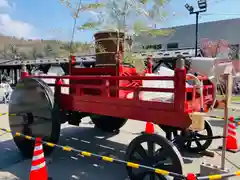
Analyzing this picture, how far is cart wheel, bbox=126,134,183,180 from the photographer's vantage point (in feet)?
8.54

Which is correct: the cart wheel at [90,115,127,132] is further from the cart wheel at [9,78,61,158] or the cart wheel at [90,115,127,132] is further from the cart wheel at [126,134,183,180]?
the cart wheel at [126,134,183,180]

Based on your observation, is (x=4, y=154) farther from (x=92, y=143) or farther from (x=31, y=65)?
(x=31, y=65)

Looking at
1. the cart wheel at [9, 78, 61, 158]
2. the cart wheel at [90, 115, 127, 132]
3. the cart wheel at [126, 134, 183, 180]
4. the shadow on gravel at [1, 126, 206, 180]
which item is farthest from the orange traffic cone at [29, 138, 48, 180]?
the cart wheel at [90, 115, 127, 132]

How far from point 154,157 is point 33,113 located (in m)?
2.35

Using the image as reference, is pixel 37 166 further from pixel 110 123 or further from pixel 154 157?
pixel 110 123

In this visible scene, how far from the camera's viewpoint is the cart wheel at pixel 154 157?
2.60 meters

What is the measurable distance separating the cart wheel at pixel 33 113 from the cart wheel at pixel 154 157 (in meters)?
1.48

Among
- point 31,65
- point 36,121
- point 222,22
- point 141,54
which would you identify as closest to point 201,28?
point 222,22

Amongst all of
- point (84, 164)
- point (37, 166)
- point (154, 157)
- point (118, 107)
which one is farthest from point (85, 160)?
point (154, 157)

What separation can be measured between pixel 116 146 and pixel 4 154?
7.42 ft

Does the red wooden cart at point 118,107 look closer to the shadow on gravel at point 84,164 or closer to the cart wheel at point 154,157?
the cart wheel at point 154,157

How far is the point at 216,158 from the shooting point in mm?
4195

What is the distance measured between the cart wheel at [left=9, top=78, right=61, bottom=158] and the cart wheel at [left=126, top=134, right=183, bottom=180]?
148cm

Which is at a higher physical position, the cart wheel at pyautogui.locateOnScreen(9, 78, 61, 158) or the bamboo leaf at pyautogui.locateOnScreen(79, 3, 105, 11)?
the bamboo leaf at pyautogui.locateOnScreen(79, 3, 105, 11)
